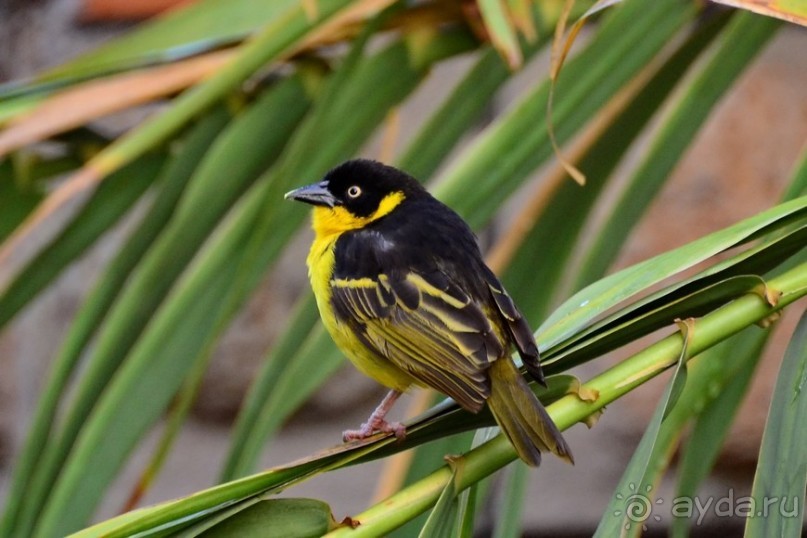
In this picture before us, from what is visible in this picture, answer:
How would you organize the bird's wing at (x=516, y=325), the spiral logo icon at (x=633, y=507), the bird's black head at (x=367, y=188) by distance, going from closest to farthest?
the spiral logo icon at (x=633, y=507) → the bird's wing at (x=516, y=325) → the bird's black head at (x=367, y=188)

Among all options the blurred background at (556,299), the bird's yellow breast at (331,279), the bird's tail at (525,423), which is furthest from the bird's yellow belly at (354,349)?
the blurred background at (556,299)

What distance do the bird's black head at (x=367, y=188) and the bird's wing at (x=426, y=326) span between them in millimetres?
250

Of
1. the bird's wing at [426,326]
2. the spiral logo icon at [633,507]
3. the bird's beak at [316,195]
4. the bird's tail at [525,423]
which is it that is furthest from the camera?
the bird's beak at [316,195]

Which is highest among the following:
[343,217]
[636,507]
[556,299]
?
[343,217]

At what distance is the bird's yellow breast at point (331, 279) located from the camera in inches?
62.7

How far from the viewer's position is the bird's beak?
69.2 inches

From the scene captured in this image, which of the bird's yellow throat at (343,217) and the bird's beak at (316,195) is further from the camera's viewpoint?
the bird's yellow throat at (343,217)

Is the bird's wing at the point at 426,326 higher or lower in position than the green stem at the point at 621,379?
higher

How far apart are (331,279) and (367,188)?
266mm

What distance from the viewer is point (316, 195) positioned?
71.6 inches

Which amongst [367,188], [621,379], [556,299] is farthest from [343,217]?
[621,379]

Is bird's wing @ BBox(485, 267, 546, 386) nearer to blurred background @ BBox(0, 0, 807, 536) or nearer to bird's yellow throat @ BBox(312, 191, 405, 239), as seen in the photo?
bird's yellow throat @ BBox(312, 191, 405, 239)

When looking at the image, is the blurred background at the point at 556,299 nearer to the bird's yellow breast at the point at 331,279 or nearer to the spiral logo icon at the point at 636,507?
the bird's yellow breast at the point at 331,279

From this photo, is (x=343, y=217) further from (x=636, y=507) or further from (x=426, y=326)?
(x=636, y=507)
